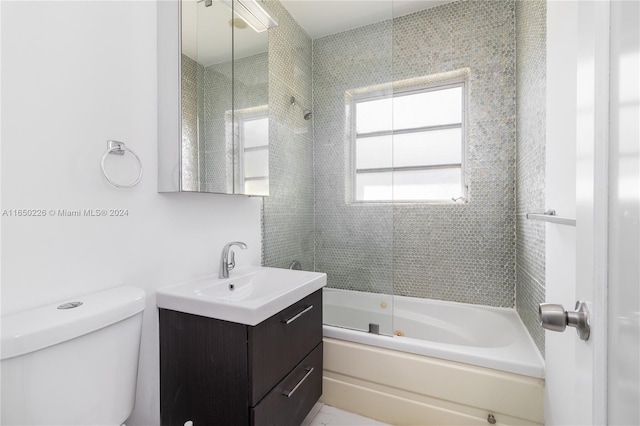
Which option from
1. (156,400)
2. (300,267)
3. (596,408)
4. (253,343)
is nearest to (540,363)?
(596,408)

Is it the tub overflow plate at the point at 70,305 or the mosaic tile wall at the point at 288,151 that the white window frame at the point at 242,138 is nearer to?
the mosaic tile wall at the point at 288,151

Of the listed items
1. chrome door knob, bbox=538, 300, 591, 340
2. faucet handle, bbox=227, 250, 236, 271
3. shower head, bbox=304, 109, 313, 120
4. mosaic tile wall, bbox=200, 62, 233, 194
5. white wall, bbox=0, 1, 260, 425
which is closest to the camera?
chrome door knob, bbox=538, 300, 591, 340

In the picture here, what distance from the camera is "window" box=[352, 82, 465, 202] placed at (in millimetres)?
2129

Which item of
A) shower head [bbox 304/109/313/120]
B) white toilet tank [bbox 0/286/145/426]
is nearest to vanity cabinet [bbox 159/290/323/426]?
white toilet tank [bbox 0/286/145/426]

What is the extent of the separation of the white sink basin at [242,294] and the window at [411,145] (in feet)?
3.17

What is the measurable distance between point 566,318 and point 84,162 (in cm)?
137

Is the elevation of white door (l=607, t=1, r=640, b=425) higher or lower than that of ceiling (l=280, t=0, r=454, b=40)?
lower

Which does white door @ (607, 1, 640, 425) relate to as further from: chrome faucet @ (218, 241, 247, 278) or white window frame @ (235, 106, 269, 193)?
white window frame @ (235, 106, 269, 193)

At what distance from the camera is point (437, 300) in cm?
227

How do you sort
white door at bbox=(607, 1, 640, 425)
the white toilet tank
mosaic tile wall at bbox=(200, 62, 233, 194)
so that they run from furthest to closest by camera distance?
mosaic tile wall at bbox=(200, 62, 233, 194) → the white toilet tank → white door at bbox=(607, 1, 640, 425)

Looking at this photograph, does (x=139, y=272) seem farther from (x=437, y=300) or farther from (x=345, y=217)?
(x=437, y=300)

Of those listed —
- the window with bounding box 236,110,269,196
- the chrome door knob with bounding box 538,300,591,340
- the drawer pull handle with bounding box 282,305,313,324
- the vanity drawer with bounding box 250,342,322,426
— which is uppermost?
the window with bounding box 236,110,269,196

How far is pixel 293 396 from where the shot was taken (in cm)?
133

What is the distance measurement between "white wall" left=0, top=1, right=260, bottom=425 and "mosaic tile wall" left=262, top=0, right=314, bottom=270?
75 cm
